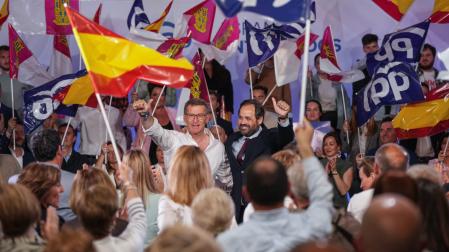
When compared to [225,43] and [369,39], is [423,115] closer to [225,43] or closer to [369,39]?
[369,39]

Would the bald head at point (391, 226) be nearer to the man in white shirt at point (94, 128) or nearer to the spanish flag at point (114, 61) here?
the spanish flag at point (114, 61)

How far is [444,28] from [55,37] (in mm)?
5634

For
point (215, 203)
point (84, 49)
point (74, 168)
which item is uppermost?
point (84, 49)

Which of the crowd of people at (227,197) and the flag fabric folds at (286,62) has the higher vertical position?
the flag fabric folds at (286,62)

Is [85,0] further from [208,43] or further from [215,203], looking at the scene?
[215,203]

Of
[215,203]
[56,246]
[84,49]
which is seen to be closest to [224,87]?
[84,49]

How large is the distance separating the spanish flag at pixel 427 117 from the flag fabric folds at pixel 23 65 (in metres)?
4.59

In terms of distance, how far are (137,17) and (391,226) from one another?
29.9ft

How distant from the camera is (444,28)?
14.3 meters

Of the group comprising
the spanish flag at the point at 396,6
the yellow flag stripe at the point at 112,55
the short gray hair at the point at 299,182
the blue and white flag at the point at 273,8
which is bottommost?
the short gray hair at the point at 299,182

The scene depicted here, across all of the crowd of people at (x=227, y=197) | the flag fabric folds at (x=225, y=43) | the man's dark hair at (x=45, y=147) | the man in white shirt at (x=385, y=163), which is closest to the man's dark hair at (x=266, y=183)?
the crowd of people at (x=227, y=197)

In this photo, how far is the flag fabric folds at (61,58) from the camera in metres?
13.1

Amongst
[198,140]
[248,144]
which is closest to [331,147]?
[248,144]

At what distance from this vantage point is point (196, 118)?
9.72m
